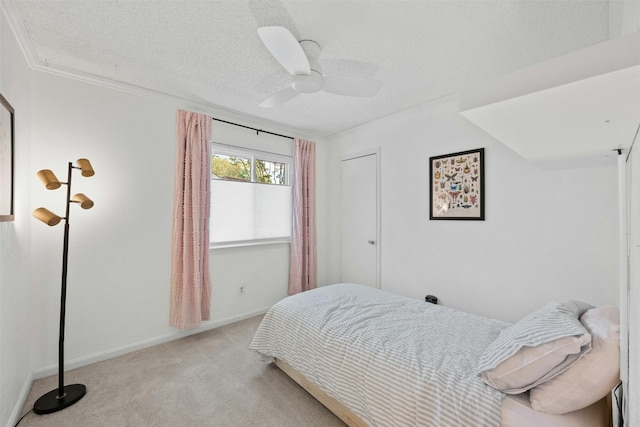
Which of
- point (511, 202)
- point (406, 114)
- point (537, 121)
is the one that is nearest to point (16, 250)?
point (537, 121)

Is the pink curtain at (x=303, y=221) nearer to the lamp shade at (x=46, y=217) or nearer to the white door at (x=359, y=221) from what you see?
the white door at (x=359, y=221)

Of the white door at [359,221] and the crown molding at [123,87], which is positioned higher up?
the crown molding at [123,87]

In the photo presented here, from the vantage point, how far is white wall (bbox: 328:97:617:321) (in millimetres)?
2137

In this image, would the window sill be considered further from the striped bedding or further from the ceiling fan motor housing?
the ceiling fan motor housing

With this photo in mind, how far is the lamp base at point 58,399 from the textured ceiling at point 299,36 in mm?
2483

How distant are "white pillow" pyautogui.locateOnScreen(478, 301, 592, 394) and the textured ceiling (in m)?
1.70

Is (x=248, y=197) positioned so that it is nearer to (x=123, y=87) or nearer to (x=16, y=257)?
(x=123, y=87)

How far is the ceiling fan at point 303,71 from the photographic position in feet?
4.90

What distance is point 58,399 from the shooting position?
190 cm

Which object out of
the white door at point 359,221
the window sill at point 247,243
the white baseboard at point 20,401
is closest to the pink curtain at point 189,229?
the window sill at point 247,243

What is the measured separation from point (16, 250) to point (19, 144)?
72 cm

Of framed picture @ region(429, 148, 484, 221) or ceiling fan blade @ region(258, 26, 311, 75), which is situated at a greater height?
ceiling fan blade @ region(258, 26, 311, 75)

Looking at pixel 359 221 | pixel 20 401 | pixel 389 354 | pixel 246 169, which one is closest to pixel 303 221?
pixel 359 221

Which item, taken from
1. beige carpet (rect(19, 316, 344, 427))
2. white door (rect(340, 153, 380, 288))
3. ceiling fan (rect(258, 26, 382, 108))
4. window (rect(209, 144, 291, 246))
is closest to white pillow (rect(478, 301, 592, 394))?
beige carpet (rect(19, 316, 344, 427))
